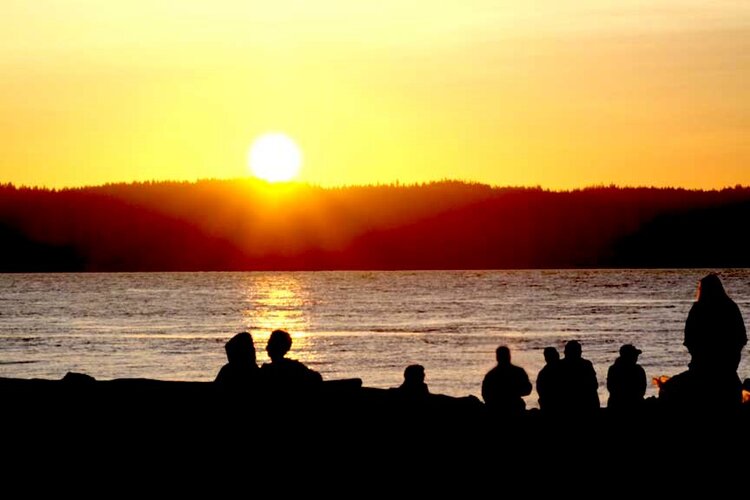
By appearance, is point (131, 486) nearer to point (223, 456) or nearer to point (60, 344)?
point (223, 456)

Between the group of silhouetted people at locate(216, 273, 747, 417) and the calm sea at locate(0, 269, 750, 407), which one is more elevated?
the calm sea at locate(0, 269, 750, 407)

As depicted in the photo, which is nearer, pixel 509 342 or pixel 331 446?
pixel 331 446

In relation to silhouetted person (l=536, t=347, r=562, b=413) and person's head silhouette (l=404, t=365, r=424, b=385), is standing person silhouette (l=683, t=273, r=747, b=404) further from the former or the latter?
person's head silhouette (l=404, t=365, r=424, b=385)

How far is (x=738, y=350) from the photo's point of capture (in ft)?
47.5

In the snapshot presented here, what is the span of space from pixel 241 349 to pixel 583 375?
4816mm

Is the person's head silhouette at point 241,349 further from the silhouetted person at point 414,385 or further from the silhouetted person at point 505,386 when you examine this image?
the silhouetted person at point 505,386

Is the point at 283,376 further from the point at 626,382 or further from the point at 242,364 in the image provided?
the point at 626,382

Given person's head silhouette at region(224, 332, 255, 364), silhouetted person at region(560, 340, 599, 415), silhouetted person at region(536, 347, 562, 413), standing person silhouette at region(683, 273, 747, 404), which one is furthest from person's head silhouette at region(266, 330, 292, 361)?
standing person silhouette at region(683, 273, 747, 404)

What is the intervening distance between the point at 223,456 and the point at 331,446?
3.73 ft

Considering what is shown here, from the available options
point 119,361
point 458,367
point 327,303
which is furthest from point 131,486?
point 327,303

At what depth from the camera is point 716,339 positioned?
14.3 metres

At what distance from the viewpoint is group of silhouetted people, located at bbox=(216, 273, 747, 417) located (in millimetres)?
13023

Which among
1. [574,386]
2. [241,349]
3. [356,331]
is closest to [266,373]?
[241,349]

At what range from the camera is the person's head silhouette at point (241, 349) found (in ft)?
41.8
